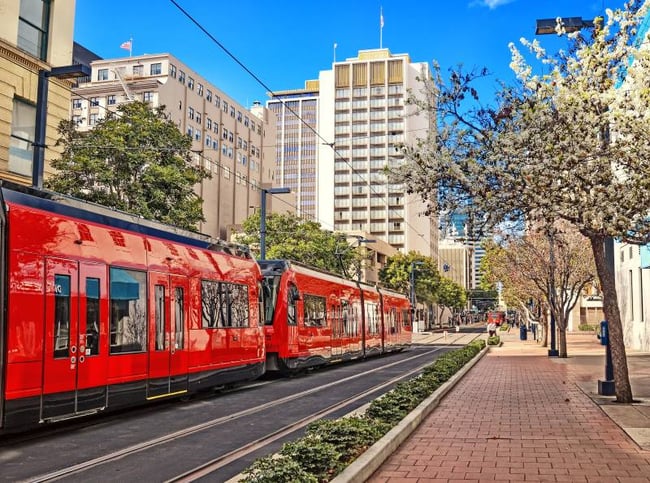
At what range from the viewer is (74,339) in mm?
9695

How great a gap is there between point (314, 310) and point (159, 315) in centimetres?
1022

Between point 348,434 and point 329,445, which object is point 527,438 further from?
point 329,445

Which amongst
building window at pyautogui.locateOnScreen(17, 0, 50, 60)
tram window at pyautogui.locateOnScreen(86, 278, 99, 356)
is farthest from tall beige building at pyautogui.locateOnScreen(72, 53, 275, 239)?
tram window at pyautogui.locateOnScreen(86, 278, 99, 356)

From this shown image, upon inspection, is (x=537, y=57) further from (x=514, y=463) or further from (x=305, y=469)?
(x=305, y=469)

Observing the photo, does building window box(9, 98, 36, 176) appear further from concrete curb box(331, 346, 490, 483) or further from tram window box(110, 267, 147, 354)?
concrete curb box(331, 346, 490, 483)

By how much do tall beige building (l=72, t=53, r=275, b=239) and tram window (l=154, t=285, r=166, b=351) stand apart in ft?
189

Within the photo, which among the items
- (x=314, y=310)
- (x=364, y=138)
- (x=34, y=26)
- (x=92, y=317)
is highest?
(x=364, y=138)

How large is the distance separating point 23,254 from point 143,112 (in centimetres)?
1686

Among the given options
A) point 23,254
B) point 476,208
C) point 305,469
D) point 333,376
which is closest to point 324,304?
point 333,376

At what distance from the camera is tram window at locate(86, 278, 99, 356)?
10.0m

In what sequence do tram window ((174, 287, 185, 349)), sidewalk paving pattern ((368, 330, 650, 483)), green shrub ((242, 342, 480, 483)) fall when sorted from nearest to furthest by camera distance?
green shrub ((242, 342, 480, 483))
sidewalk paving pattern ((368, 330, 650, 483))
tram window ((174, 287, 185, 349))

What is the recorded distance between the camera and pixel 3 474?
7.46m

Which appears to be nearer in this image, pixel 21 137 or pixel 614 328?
pixel 614 328

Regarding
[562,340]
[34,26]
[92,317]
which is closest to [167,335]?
[92,317]
